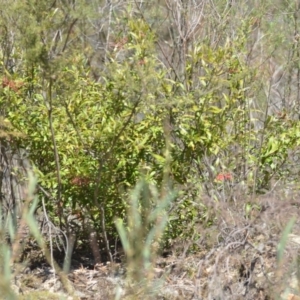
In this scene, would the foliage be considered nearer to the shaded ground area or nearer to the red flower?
the red flower

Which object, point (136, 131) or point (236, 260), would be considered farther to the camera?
point (136, 131)

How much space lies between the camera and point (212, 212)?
5172 mm

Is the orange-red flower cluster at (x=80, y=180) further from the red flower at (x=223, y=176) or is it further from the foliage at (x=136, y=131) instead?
the red flower at (x=223, y=176)

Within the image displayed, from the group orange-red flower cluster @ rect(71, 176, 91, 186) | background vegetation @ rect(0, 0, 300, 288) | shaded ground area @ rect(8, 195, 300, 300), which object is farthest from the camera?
orange-red flower cluster @ rect(71, 176, 91, 186)

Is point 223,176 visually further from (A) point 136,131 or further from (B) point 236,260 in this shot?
(B) point 236,260

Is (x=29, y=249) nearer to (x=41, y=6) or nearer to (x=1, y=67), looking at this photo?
(x=1, y=67)

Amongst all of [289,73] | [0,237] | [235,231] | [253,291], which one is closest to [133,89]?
[235,231]

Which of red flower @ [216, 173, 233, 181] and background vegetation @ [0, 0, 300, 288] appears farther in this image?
red flower @ [216, 173, 233, 181]

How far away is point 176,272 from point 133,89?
4.81ft

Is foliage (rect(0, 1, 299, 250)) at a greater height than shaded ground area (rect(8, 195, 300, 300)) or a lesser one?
greater

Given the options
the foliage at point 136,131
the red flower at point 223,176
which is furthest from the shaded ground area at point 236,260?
the red flower at point 223,176

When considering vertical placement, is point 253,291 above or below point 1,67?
below

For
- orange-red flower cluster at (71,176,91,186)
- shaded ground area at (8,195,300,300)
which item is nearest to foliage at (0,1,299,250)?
orange-red flower cluster at (71,176,91,186)

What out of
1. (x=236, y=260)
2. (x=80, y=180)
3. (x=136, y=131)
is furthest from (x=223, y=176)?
(x=80, y=180)
